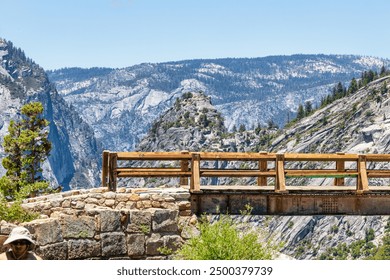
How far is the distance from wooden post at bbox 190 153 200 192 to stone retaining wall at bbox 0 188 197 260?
28cm

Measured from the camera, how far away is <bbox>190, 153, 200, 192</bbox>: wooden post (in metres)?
21.9

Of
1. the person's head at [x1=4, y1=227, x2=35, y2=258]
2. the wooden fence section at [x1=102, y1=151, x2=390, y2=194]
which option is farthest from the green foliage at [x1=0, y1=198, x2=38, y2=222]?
the person's head at [x1=4, y1=227, x2=35, y2=258]

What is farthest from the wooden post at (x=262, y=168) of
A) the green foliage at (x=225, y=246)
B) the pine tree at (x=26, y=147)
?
the pine tree at (x=26, y=147)

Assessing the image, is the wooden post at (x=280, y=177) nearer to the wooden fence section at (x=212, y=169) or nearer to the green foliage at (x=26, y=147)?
the wooden fence section at (x=212, y=169)

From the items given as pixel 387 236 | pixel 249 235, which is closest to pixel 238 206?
pixel 249 235

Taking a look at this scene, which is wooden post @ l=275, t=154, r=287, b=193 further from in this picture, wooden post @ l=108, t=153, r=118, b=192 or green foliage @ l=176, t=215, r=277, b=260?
wooden post @ l=108, t=153, r=118, b=192

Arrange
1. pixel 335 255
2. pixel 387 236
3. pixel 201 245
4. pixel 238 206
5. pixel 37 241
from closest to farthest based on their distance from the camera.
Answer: pixel 201 245
pixel 37 241
pixel 238 206
pixel 387 236
pixel 335 255

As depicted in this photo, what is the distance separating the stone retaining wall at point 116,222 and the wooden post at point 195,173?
0.93 ft

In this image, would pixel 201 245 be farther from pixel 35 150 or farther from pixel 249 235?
pixel 35 150

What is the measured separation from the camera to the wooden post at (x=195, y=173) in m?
21.9

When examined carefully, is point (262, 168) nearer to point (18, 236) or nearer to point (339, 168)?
point (339, 168)

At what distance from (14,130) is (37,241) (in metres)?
26.2
